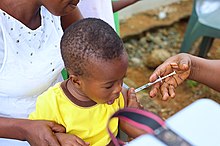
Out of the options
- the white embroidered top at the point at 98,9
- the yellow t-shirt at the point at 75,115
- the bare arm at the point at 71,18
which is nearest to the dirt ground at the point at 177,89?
the white embroidered top at the point at 98,9

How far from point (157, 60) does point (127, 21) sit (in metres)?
0.66

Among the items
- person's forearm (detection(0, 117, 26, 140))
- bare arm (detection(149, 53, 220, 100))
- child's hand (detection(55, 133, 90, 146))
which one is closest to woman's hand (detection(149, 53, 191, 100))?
bare arm (detection(149, 53, 220, 100))

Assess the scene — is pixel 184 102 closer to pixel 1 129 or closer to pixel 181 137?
pixel 1 129

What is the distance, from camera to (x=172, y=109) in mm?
3076

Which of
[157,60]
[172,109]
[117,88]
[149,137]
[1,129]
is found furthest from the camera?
[157,60]

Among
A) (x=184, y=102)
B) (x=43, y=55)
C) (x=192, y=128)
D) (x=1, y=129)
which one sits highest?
(x=192, y=128)

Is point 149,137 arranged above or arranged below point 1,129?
above

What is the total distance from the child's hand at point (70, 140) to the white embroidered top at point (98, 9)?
2.48 ft

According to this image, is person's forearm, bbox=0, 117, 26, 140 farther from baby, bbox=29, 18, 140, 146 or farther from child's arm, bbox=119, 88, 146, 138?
child's arm, bbox=119, 88, 146, 138

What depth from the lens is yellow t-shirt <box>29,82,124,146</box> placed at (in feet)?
4.94

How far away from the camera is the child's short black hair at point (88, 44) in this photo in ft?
4.47

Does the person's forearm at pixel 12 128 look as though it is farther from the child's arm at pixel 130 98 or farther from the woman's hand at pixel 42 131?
the child's arm at pixel 130 98

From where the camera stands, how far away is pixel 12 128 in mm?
1571

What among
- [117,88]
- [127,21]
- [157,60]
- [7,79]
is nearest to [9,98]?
[7,79]
